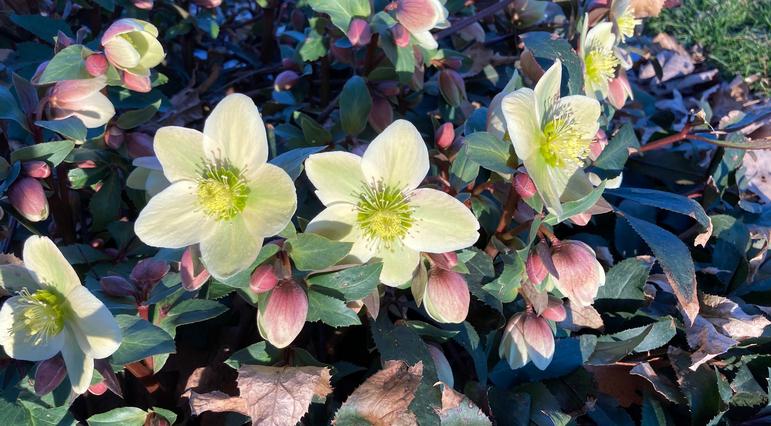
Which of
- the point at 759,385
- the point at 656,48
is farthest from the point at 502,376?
the point at 656,48

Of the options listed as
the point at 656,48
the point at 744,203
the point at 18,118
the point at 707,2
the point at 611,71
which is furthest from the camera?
the point at 707,2

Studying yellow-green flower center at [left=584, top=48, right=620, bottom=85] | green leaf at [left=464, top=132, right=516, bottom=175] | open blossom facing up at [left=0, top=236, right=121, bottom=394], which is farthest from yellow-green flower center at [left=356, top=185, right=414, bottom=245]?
yellow-green flower center at [left=584, top=48, right=620, bottom=85]

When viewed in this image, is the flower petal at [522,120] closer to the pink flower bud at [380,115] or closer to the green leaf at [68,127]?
the pink flower bud at [380,115]

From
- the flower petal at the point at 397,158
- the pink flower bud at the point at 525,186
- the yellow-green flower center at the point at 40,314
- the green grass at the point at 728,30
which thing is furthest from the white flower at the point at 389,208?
the green grass at the point at 728,30

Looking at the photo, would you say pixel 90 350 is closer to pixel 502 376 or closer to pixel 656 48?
pixel 502 376

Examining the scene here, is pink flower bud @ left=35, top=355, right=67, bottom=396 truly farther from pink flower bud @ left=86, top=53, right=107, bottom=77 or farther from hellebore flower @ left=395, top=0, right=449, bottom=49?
hellebore flower @ left=395, top=0, right=449, bottom=49
